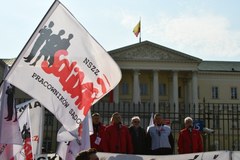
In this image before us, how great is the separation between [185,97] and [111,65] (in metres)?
66.2

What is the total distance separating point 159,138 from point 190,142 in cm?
73

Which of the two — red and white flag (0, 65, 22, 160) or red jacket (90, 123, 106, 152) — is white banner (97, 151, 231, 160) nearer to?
red jacket (90, 123, 106, 152)

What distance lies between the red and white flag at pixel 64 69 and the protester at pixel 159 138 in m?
4.48

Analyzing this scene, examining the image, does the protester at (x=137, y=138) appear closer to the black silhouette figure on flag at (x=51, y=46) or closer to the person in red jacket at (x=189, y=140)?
the person in red jacket at (x=189, y=140)

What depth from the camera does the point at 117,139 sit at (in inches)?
376

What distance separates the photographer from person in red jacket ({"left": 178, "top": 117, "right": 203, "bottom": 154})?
33.3ft

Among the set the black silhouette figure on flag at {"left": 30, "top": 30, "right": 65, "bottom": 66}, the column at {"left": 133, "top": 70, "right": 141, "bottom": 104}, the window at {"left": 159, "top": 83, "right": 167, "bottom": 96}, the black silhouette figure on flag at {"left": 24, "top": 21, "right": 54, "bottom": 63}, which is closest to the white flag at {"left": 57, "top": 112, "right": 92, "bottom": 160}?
the black silhouette figure on flag at {"left": 30, "top": 30, "right": 65, "bottom": 66}

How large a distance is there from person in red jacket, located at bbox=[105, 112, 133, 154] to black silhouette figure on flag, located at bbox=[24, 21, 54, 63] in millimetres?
3997

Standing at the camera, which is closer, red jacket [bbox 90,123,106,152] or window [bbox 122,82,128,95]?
red jacket [bbox 90,123,106,152]

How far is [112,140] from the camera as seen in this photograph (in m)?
9.52

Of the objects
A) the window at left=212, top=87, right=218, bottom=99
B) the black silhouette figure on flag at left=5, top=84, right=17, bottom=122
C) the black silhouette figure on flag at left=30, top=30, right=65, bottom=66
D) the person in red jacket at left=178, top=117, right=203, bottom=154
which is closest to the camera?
the black silhouette figure on flag at left=30, top=30, right=65, bottom=66

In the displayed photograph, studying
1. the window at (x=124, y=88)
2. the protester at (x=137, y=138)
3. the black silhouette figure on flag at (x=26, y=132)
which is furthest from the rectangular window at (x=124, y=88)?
the black silhouette figure on flag at (x=26, y=132)

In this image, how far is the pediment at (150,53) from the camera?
66375mm

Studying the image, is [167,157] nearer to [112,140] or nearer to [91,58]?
[112,140]
